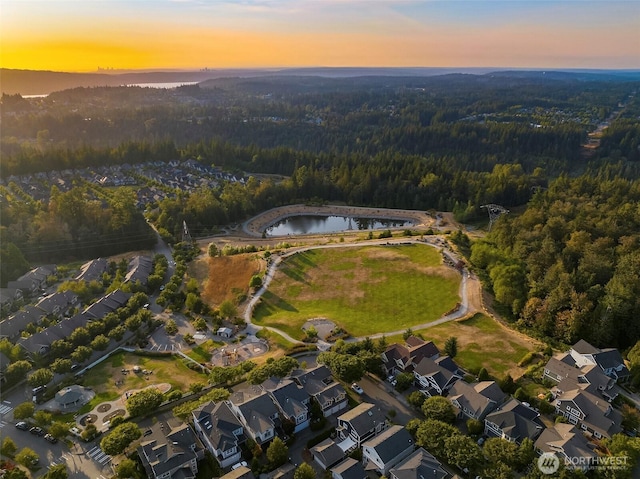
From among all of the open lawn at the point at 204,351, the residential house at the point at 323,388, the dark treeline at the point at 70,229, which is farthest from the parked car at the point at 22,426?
the dark treeline at the point at 70,229

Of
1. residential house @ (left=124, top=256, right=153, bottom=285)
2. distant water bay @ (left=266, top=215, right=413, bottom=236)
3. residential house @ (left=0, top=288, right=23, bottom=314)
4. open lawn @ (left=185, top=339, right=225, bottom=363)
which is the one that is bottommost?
distant water bay @ (left=266, top=215, right=413, bottom=236)

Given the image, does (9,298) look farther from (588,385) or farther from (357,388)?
(588,385)

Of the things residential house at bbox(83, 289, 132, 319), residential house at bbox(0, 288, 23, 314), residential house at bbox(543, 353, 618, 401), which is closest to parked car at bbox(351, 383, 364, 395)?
residential house at bbox(543, 353, 618, 401)

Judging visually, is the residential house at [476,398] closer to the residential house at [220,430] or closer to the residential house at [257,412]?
the residential house at [257,412]

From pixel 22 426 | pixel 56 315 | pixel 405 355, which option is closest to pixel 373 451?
pixel 405 355

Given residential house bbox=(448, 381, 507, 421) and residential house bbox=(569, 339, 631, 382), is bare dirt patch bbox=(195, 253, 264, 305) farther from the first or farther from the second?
residential house bbox=(569, 339, 631, 382)

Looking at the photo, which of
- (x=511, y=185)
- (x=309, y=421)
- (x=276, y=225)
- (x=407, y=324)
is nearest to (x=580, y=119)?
(x=511, y=185)

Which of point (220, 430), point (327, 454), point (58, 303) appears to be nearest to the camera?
point (327, 454)
